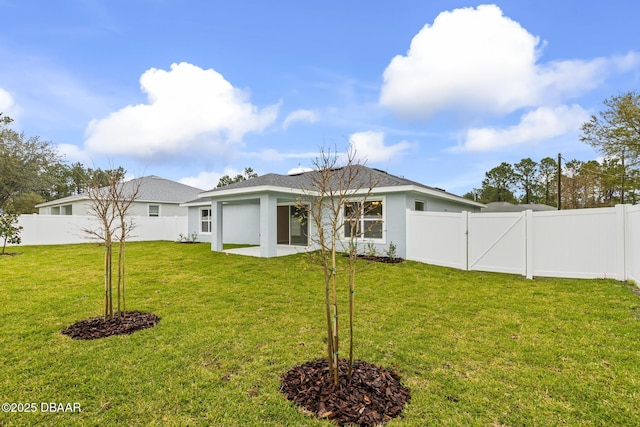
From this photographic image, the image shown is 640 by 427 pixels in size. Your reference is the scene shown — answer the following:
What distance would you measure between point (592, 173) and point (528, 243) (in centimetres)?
2223

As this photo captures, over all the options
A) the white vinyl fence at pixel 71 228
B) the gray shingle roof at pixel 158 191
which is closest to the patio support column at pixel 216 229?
the white vinyl fence at pixel 71 228

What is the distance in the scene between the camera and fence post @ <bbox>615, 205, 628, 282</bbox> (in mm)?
6371

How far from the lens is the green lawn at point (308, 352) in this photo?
2400mm

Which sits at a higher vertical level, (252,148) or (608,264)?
(252,148)

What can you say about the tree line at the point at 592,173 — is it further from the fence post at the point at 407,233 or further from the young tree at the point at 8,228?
the young tree at the point at 8,228

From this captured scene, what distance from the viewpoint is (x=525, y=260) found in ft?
24.6

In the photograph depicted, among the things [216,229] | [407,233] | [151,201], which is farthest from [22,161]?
[407,233]

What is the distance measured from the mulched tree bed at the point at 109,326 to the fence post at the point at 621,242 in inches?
368

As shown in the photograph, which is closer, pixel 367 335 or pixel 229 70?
pixel 367 335

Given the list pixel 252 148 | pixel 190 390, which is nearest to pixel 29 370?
pixel 190 390

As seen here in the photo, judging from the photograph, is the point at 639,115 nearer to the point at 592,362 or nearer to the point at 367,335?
the point at 592,362

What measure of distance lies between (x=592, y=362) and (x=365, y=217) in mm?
8371

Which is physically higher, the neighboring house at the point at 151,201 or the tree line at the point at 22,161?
the tree line at the point at 22,161

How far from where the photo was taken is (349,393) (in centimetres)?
256
